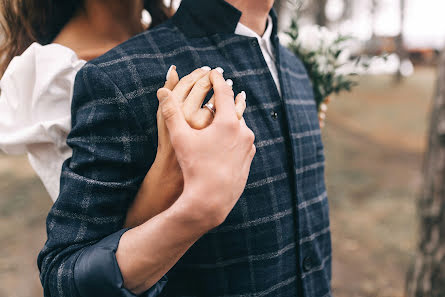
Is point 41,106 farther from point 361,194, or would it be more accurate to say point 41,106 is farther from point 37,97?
point 361,194

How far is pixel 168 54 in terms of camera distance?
1.31 meters

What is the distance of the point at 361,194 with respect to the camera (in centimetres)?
796

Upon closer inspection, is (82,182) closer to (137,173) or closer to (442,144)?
(137,173)

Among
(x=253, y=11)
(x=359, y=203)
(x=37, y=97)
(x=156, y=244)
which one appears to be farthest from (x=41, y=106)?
(x=359, y=203)

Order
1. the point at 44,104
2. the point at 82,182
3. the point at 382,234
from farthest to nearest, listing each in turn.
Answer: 1. the point at 382,234
2. the point at 44,104
3. the point at 82,182

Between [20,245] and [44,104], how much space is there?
189 inches

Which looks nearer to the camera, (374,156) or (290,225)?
(290,225)

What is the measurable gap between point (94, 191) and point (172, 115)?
35 centimetres

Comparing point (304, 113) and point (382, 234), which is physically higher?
point (304, 113)

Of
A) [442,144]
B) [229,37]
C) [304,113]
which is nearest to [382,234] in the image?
[442,144]

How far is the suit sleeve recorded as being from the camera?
1.02 metres

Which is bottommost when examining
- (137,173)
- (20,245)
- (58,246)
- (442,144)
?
(20,245)

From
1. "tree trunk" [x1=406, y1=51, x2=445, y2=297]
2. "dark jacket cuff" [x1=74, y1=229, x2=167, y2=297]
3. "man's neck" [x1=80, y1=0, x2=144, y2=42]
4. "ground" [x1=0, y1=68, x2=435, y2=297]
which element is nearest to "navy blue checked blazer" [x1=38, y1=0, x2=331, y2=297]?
"dark jacket cuff" [x1=74, y1=229, x2=167, y2=297]

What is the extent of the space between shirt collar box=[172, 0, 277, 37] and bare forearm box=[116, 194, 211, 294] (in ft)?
2.39
